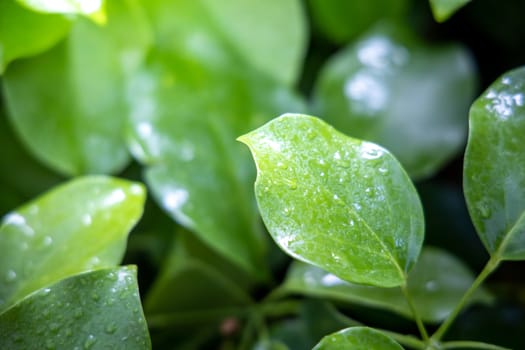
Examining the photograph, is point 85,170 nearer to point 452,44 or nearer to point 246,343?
point 246,343

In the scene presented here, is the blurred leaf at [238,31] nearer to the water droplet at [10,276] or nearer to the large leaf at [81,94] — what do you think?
the large leaf at [81,94]

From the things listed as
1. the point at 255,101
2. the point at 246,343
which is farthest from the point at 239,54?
the point at 246,343

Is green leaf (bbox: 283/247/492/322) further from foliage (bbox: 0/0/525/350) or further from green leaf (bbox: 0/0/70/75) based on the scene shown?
green leaf (bbox: 0/0/70/75)

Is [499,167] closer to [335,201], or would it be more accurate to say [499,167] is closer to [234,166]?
[335,201]

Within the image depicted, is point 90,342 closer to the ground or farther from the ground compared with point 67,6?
closer to the ground

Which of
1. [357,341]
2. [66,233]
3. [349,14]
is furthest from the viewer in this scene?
[349,14]

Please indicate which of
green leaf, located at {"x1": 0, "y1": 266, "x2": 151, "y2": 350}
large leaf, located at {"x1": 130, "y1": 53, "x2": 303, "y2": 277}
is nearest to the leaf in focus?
large leaf, located at {"x1": 130, "y1": 53, "x2": 303, "y2": 277}

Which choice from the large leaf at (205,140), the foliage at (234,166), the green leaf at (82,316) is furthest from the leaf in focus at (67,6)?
the green leaf at (82,316)

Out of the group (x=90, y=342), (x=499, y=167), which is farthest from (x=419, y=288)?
(x=90, y=342)
